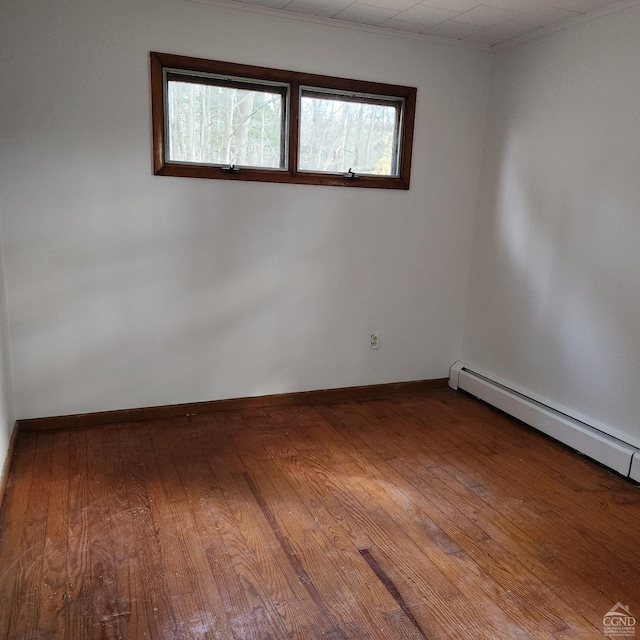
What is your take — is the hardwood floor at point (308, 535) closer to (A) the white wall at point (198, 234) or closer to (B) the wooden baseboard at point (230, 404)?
(B) the wooden baseboard at point (230, 404)

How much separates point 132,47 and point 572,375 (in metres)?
2.98

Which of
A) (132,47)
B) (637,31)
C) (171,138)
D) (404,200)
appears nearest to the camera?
(637,31)

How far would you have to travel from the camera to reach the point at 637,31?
262cm

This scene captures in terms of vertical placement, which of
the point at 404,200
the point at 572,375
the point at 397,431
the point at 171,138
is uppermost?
the point at 171,138

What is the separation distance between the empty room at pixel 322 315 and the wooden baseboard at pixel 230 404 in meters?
0.02

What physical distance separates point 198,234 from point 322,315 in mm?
949

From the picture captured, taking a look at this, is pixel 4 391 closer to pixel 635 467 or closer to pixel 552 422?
pixel 552 422

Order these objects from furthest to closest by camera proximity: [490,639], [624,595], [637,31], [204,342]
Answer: [204,342]
[637,31]
[624,595]
[490,639]

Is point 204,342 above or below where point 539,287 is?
below

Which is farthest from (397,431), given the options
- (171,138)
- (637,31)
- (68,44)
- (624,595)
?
(68,44)

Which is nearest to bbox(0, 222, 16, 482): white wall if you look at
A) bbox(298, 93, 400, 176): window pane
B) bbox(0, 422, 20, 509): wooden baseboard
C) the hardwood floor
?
bbox(0, 422, 20, 509): wooden baseboard

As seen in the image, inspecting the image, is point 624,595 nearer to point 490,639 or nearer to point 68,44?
point 490,639

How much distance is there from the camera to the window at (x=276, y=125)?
9.80 ft

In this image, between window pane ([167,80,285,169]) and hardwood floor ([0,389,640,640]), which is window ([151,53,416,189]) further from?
hardwood floor ([0,389,640,640])
